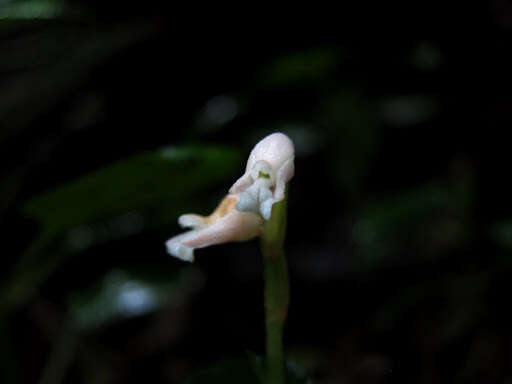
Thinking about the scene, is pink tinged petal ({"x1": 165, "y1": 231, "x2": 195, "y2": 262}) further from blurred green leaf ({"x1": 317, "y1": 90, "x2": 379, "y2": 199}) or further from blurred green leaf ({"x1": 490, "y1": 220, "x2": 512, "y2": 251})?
blurred green leaf ({"x1": 490, "y1": 220, "x2": 512, "y2": 251})

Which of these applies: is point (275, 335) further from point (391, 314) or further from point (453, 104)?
point (453, 104)

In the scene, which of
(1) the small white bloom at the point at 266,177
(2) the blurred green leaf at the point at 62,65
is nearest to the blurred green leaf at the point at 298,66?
(2) the blurred green leaf at the point at 62,65

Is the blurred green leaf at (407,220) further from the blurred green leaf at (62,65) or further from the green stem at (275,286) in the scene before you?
the green stem at (275,286)

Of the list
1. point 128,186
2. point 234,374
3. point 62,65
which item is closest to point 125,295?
point 128,186

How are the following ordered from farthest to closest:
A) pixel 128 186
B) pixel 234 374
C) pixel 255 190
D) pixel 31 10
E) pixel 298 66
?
pixel 298 66
pixel 31 10
pixel 128 186
pixel 234 374
pixel 255 190

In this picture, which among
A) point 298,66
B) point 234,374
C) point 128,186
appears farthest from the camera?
point 298,66

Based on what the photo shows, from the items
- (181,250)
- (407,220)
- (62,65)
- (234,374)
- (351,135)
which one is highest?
(62,65)

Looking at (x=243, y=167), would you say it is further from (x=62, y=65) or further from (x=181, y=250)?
(x=181, y=250)

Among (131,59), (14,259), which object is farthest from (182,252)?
(131,59)
